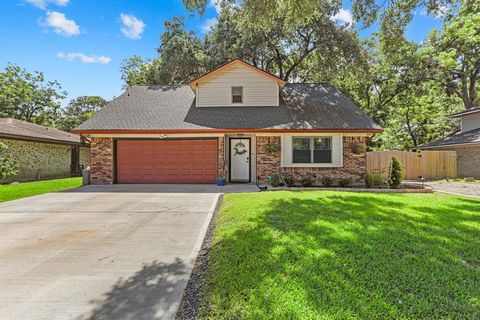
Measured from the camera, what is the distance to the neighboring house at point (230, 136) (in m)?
12.1

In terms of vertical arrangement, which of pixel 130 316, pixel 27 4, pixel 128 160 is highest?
pixel 27 4

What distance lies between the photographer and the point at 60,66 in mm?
19797

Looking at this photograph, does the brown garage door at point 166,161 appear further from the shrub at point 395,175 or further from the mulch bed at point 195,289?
the mulch bed at point 195,289

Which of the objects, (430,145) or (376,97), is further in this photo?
(376,97)

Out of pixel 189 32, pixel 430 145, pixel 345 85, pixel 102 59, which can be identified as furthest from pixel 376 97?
pixel 102 59

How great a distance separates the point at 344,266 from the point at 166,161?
421 inches

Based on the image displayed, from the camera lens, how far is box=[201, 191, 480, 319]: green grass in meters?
2.58

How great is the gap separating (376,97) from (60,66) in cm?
2550

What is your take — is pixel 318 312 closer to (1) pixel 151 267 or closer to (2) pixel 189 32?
(1) pixel 151 267

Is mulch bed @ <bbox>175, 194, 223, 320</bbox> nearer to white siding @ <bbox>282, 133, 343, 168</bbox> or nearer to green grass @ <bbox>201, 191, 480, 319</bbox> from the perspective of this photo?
green grass @ <bbox>201, 191, 480, 319</bbox>

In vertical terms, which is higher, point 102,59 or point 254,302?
point 102,59

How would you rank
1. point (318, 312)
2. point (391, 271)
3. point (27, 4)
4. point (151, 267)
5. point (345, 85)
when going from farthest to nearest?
1. point (345, 85)
2. point (27, 4)
3. point (151, 267)
4. point (391, 271)
5. point (318, 312)

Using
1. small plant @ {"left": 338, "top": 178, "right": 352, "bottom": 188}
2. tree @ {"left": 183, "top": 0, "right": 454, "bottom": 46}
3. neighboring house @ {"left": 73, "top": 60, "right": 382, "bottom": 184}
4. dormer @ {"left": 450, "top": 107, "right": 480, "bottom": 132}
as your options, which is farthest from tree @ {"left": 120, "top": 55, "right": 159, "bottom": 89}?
dormer @ {"left": 450, "top": 107, "right": 480, "bottom": 132}

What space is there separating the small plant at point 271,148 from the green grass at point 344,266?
6.16m
